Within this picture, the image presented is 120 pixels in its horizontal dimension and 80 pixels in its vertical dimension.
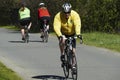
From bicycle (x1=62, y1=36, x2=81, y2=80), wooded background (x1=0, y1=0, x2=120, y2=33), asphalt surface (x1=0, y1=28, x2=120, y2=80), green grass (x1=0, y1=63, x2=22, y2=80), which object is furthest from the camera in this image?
wooded background (x1=0, y1=0, x2=120, y2=33)

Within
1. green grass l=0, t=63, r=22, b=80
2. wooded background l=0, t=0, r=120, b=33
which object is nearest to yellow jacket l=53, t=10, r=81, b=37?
green grass l=0, t=63, r=22, b=80

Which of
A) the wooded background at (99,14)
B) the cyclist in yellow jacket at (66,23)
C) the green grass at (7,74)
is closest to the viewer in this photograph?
the cyclist in yellow jacket at (66,23)

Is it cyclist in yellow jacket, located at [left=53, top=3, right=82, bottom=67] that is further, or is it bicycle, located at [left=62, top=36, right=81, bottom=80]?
bicycle, located at [left=62, top=36, right=81, bottom=80]

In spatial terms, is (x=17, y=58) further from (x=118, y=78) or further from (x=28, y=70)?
(x=118, y=78)

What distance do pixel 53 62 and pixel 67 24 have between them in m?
4.26

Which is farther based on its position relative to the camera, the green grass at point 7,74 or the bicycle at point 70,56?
the green grass at point 7,74

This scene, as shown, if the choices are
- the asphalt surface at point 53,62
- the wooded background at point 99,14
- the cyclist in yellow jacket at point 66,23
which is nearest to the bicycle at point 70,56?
the cyclist in yellow jacket at point 66,23

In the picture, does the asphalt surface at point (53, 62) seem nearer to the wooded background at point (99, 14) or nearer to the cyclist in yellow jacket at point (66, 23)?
the cyclist in yellow jacket at point (66, 23)

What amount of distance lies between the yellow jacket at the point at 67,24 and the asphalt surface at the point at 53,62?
1263 mm

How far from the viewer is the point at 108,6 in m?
30.4

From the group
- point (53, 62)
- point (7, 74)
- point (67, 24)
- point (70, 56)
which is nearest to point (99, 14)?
point (53, 62)

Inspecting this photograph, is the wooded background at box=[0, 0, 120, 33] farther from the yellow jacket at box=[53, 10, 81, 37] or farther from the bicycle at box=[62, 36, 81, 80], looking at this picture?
the bicycle at box=[62, 36, 81, 80]

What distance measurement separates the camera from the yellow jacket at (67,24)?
1146 centimetres

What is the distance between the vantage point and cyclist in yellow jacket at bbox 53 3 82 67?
11.3 metres
